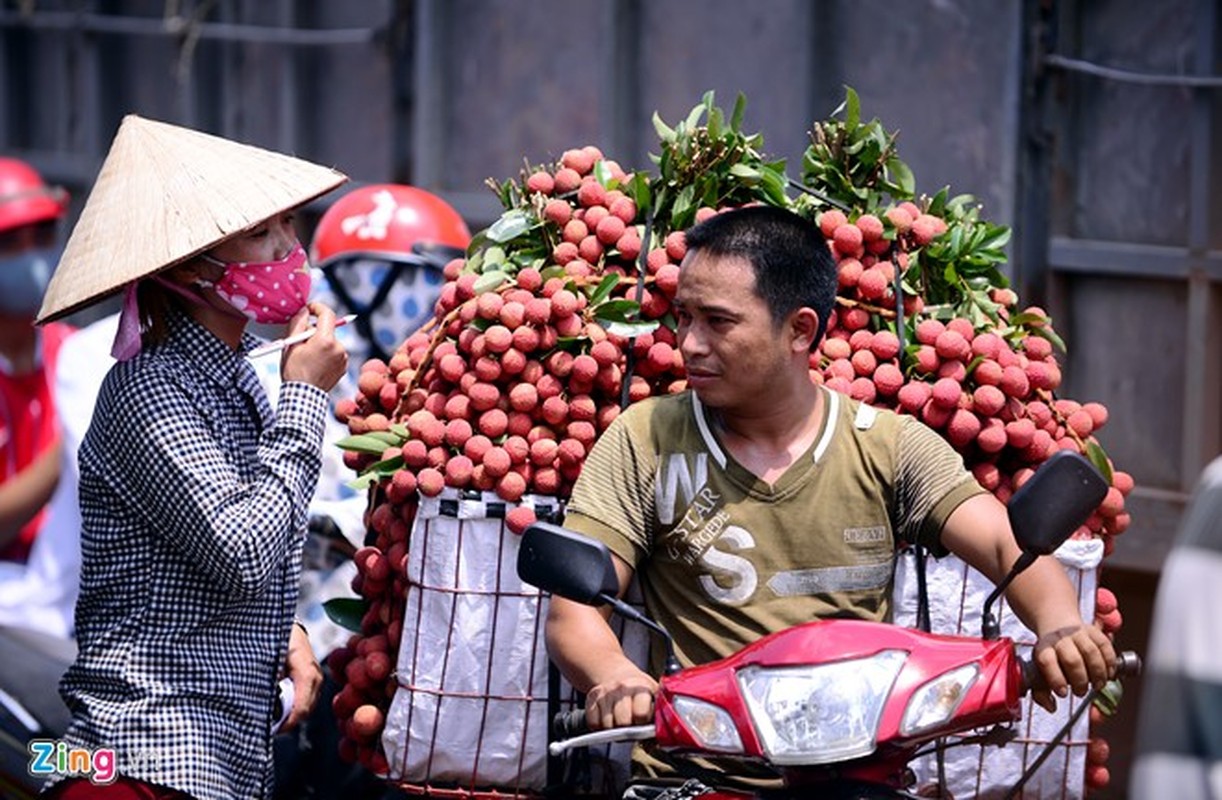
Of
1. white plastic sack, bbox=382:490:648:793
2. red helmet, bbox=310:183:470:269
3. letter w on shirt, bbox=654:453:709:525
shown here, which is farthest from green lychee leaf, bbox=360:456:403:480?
red helmet, bbox=310:183:470:269

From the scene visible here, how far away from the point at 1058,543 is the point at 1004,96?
351cm

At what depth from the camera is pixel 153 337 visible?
359 centimetres

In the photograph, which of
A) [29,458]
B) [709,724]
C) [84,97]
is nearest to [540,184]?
[709,724]

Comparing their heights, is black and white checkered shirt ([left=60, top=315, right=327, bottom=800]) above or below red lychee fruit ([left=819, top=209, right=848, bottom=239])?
below

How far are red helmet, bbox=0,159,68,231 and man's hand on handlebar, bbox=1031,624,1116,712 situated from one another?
13.6 ft

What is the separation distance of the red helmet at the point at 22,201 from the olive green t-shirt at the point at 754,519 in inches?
131

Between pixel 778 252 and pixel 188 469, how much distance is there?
108 centimetres

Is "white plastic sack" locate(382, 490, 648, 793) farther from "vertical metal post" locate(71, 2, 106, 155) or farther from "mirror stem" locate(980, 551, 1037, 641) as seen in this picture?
"vertical metal post" locate(71, 2, 106, 155)

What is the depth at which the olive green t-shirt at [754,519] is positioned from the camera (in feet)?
11.8

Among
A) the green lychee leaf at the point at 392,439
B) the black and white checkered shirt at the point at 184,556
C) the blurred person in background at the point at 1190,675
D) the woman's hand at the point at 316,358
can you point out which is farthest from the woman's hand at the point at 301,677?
the blurred person in background at the point at 1190,675

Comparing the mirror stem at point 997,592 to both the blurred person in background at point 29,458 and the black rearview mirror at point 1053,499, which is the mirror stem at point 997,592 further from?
the blurred person in background at point 29,458

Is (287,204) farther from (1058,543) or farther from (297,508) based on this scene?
(1058,543)

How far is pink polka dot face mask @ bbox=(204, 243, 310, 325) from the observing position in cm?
362

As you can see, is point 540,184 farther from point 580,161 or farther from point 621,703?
point 621,703
